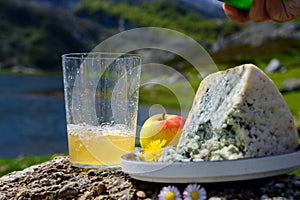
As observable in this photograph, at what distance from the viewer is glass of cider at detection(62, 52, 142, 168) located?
317 cm

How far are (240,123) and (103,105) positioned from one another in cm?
91

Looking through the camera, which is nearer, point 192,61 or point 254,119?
point 254,119

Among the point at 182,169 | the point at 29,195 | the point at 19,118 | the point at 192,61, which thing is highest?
the point at 192,61

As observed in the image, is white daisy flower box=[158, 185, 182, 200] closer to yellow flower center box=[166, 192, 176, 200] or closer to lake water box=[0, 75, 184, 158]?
yellow flower center box=[166, 192, 176, 200]

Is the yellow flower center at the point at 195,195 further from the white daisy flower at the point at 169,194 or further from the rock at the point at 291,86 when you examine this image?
the rock at the point at 291,86

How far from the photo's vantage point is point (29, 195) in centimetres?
305

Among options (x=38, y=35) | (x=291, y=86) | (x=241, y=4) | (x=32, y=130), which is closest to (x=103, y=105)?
(x=241, y=4)

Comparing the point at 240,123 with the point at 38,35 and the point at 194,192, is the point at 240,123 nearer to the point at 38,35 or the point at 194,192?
the point at 194,192

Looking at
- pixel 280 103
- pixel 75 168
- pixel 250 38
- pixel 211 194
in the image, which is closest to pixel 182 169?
pixel 211 194

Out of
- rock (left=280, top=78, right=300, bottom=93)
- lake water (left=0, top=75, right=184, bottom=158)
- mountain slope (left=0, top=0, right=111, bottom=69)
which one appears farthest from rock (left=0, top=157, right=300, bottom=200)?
mountain slope (left=0, top=0, right=111, bottom=69)

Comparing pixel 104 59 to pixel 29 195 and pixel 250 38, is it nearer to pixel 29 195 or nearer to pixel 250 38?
pixel 29 195

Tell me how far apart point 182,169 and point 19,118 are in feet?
119

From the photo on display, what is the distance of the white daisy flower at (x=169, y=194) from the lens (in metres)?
2.55

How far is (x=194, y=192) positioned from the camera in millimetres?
2504
